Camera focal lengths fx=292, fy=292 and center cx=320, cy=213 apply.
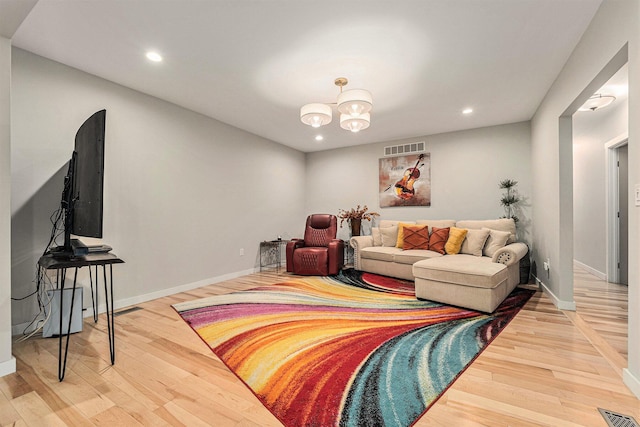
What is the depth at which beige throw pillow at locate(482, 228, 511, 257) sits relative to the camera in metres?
4.00

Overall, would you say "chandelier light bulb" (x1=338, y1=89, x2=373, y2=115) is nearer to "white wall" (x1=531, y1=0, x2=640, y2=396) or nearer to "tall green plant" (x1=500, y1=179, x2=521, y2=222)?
"white wall" (x1=531, y1=0, x2=640, y2=396)

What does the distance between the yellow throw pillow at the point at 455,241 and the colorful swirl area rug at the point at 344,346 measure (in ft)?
2.99

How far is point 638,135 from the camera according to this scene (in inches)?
63.1

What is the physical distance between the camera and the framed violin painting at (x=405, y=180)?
17.7 feet

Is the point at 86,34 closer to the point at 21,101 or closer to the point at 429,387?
the point at 21,101

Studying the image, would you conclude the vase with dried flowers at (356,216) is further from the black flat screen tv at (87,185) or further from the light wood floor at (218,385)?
the black flat screen tv at (87,185)

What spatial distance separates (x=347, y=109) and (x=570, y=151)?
7.56ft

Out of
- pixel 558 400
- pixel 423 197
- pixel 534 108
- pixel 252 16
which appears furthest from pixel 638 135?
pixel 423 197

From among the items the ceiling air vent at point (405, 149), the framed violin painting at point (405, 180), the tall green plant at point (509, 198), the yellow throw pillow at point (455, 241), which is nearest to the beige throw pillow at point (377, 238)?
the framed violin painting at point (405, 180)

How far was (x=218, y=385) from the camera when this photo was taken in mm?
1771

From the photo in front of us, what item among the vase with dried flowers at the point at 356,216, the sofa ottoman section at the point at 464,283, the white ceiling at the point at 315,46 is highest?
the white ceiling at the point at 315,46

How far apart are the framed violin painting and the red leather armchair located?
49.9 inches

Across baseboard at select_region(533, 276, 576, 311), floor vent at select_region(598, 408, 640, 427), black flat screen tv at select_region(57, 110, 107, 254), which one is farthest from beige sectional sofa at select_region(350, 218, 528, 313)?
black flat screen tv at select_region(57, 110, 107, 254)

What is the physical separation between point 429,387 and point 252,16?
2780 mm
